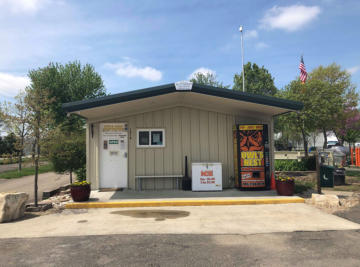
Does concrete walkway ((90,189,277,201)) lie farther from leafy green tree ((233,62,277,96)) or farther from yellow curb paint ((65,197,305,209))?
leafy green tree ((233,62,277,96))

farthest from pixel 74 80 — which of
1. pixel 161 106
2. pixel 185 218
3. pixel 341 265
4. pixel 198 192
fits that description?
pixel 341 265

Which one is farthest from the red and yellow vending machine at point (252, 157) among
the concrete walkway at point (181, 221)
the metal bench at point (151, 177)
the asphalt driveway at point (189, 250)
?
the asphalt driveway at point (189, 250)

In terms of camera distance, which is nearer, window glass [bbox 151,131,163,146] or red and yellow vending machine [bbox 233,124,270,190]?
red and yellow vending machine [bbox 233,124,270,190]

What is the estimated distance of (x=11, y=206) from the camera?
234 inches

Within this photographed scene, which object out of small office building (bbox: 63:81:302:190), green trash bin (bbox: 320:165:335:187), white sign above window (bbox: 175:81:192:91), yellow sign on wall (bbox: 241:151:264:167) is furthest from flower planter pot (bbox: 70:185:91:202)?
green trash bin (bbox: 320:165:335:187)

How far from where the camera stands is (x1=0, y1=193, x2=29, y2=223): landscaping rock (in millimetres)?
5812

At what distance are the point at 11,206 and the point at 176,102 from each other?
19.0 ft

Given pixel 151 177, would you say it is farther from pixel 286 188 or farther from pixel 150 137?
pixel 286 188

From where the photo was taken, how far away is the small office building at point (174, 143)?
852 cm

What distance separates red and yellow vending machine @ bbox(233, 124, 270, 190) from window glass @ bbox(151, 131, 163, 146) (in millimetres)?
2783

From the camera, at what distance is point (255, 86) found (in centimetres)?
3806

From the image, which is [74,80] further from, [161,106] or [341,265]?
[341,265]

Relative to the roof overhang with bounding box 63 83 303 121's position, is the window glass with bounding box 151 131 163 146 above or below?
below

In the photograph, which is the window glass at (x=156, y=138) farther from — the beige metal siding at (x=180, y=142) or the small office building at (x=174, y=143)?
the beige metal siding at (x=180, y=142)
